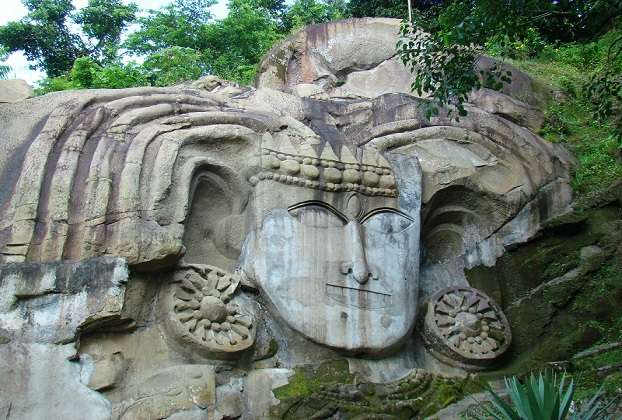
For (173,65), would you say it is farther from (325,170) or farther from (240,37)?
(325,170)

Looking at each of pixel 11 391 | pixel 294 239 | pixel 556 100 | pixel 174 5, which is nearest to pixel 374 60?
pixel 556 100

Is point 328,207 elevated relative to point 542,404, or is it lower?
elevated

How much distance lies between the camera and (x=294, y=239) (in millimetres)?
7277

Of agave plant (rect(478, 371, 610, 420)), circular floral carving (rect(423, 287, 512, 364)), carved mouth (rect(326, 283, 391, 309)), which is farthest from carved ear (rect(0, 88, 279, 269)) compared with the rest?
agave plant (rect(478, 371, 610, 420))

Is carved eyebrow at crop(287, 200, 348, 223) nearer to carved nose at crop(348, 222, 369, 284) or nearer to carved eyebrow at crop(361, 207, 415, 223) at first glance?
carved nose at crop(348, 222, 369, 284)

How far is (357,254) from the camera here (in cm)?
735

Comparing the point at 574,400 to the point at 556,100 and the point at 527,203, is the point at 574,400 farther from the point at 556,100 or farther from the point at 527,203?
the point at 556,100

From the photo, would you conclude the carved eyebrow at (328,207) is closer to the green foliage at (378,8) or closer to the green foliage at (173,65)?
the green foliage at (173,65)

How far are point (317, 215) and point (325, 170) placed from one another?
45 cm

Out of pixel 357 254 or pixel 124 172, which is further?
pixel 357 254

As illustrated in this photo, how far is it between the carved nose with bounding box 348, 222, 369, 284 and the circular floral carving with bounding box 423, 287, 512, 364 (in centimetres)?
83

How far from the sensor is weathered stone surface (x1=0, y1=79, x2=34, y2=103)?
7.90 metres

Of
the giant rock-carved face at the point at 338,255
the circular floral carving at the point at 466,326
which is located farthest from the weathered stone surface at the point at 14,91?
the circular floral carving at the point at 466,326

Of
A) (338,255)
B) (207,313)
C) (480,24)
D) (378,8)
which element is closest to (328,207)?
(338,255)
